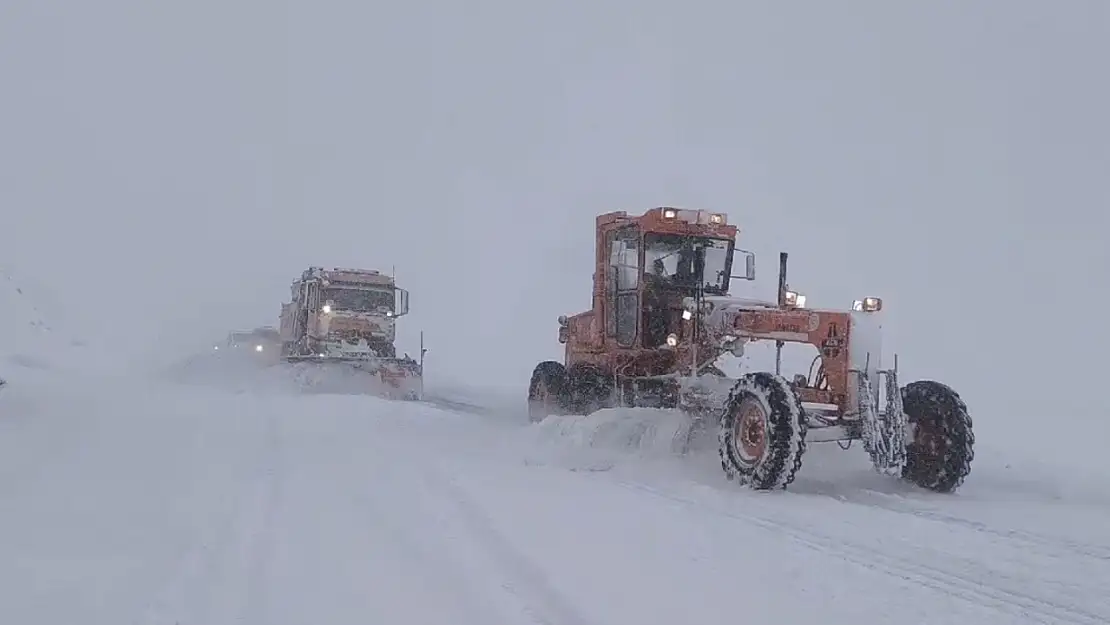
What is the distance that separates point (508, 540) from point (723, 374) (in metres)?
4.82

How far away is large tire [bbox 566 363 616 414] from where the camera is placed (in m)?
12.0

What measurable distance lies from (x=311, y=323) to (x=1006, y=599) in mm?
17392

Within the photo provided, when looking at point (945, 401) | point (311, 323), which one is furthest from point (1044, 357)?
point (311, 323)

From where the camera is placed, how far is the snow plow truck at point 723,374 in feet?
25.8

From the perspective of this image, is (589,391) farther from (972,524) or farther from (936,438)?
(972,524)

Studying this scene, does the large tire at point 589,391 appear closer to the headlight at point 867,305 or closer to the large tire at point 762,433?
the large tire at point 762,433

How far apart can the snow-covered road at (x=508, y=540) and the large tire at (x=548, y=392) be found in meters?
2.71

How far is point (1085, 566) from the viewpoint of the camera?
5.34 m

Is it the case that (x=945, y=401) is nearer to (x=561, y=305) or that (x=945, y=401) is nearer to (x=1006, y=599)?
(x=1006, y=599)

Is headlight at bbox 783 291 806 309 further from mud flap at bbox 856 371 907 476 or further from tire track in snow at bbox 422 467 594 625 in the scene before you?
tire track in snow at bbox 422 467 594 625

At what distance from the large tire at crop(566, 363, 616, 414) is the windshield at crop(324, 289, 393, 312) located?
9.30 m

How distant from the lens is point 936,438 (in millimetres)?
8289

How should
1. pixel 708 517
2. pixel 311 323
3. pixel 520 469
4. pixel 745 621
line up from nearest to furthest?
pixel 745 621, pixel 708 517, pixel 520 469, pixel 311 323

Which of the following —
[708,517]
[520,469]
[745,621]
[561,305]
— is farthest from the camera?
[561,305]
